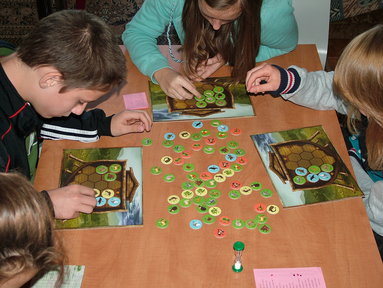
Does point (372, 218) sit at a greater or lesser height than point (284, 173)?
lesser

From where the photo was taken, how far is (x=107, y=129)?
1.24 meters

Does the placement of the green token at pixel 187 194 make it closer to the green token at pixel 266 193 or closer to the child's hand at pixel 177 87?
the green token at pixel 266 193

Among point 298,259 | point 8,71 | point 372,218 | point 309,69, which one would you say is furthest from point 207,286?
point 309,69

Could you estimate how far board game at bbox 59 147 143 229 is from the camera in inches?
38.7

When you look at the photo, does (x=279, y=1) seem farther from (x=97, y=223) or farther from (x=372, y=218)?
(x=97, y=223)

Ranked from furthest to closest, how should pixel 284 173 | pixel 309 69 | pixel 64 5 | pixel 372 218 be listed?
pixel 64 5, pixel 309 69, pixel 372 218, pixel 284 173

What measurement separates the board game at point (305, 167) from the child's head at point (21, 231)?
23.6 inches

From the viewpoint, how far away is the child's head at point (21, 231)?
689 mm

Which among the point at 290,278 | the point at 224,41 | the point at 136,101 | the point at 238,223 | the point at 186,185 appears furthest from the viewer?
the point at 224,41

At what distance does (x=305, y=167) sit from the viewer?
3.69 feet

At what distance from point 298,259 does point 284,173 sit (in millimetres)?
276

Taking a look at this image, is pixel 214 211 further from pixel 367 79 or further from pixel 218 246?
pixel 367 79

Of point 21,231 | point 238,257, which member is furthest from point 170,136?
point 21,231

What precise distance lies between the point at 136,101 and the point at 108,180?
0.39m
